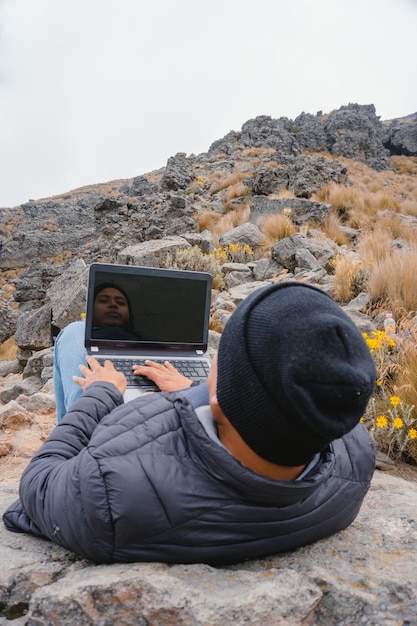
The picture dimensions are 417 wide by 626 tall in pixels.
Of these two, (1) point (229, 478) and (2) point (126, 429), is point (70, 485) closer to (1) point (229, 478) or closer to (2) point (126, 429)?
(2) point (126, 429)

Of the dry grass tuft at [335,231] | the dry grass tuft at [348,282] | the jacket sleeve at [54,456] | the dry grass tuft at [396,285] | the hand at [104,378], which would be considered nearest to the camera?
the jacket sleeve at [54,456]

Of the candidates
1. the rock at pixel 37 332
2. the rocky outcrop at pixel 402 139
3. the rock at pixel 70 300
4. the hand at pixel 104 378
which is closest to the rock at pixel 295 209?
the rock at pixel 70 300

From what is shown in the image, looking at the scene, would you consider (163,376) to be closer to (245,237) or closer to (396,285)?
(396,285)

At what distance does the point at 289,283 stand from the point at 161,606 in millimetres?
844

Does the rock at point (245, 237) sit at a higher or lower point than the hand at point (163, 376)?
higher

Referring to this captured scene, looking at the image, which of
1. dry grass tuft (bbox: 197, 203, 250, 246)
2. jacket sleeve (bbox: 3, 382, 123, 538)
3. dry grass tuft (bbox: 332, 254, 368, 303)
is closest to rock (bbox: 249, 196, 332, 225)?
dry grass tuft (bbox: 197, 203, 250, 246)

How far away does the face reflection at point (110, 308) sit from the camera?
274cm

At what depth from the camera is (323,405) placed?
43.3 inches

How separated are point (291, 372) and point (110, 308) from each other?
1883 mm

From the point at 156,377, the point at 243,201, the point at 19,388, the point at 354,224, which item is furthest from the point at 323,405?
the point at 243,201

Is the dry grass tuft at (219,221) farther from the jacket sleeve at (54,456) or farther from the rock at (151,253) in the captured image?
the jacket sleeve at (54,456)

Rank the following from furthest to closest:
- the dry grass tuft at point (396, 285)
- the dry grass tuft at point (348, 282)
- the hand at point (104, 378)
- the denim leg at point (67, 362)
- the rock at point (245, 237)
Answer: the rock at point (245, 237) → the dry grass tuft at point (348, 282) → the dry grass tuft at point (396, 285) → the denim leg at point (67, 362) → the hand at point (104, 378)

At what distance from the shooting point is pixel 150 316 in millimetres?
2852

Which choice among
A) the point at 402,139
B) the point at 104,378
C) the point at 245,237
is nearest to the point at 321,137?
the point at 402,139
